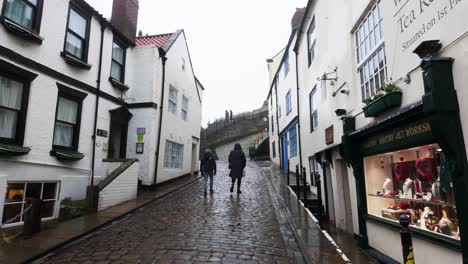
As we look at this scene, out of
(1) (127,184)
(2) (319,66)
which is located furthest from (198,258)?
(2) (319,66)

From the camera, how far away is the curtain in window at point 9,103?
723 centimetres

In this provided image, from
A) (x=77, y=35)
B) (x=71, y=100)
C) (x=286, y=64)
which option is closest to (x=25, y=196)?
(x=71, y=100)

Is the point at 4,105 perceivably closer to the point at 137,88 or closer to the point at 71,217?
the point at 71,217

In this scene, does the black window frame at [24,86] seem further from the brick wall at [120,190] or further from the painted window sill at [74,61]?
the brick wall at [120,190]

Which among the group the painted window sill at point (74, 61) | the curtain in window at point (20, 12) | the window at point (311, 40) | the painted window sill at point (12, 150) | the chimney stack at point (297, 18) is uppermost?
the chimney stack at point (297, 18)

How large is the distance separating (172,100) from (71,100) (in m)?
6.42

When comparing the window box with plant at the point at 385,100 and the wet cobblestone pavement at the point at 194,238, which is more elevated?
the window box with plant at the point at 385,100

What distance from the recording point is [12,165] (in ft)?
23.4

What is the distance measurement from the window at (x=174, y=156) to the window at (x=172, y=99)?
1797 mm

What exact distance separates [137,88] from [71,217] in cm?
680

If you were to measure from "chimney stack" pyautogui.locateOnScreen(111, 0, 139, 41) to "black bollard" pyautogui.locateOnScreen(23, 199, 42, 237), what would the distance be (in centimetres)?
868

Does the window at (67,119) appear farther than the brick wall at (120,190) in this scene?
No

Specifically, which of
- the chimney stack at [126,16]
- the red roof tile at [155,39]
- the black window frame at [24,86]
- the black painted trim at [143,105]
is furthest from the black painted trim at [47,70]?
the red roof tile at [155,39]

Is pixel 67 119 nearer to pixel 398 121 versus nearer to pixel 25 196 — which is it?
pixel 25 196
